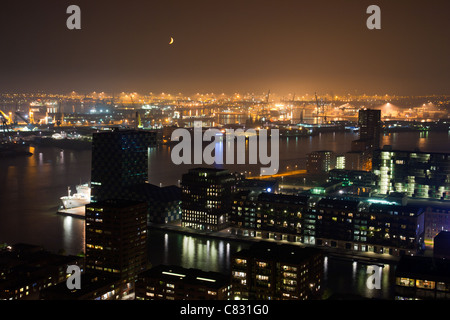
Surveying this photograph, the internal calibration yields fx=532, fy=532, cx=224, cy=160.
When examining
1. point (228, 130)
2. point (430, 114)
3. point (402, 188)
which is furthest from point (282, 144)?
point (430, 114)

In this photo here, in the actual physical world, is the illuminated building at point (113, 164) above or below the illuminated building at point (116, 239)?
above

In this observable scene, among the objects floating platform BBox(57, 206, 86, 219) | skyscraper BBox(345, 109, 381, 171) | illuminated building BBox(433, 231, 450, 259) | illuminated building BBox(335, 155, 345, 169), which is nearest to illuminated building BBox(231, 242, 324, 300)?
illuminated building BBox(433, 231, 450, 259)

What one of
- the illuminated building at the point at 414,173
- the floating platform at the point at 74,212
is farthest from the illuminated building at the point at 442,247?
the floating platform at the point at 74,212

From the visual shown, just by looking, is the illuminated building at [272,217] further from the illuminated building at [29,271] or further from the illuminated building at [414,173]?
the illuminated building at [414,173]

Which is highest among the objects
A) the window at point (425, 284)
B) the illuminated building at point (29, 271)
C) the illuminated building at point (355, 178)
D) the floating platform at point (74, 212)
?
the illuminated building at point (355, 178)
